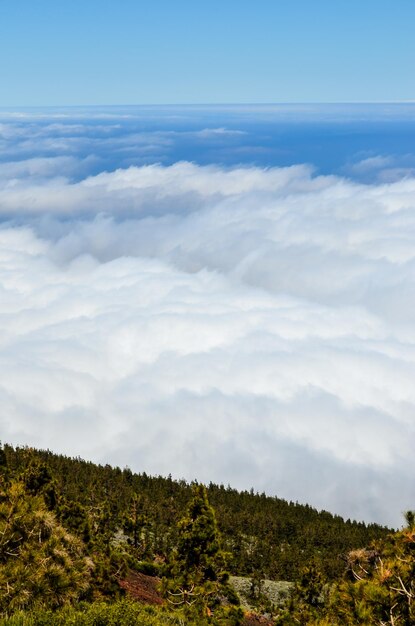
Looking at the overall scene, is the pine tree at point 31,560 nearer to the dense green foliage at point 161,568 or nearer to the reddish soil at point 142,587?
the dense green foliage at point 161,568

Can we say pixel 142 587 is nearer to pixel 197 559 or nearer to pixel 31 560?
pixel 197 559

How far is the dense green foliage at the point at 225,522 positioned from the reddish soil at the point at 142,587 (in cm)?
1531

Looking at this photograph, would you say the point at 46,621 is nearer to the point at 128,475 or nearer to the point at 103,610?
the point at 103,610

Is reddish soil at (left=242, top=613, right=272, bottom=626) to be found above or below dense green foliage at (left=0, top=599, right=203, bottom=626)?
below

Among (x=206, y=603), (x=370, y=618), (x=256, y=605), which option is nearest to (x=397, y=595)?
(x=370, y=618)

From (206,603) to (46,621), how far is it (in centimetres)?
1973

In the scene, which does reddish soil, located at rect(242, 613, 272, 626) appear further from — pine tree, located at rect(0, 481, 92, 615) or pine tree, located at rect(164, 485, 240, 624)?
pine tree, located at rect(0, 481, 92, 615)

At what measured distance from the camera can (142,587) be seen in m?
51.2

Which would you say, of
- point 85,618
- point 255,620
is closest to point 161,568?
point 255,620

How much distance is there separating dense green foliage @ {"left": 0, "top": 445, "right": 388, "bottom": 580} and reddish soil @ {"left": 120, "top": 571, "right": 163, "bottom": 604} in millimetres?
15311

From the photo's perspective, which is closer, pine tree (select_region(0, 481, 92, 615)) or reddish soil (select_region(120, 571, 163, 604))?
pine tree (select_region(0, 481, 92, 615))

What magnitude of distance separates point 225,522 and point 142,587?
52152 mm

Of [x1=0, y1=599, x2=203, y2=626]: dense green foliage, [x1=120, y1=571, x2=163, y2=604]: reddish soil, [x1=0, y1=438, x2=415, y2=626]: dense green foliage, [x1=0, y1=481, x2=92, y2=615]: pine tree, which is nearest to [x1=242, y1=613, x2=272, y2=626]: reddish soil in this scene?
[x1=0, y1=438, x2=415, y2=626]: dense green foliage

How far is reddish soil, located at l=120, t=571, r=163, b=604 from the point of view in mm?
46344
